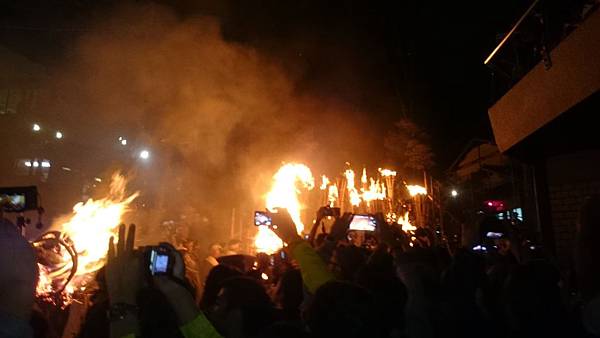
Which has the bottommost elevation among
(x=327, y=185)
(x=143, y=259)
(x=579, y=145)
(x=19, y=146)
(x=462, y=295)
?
(x=462, y=295)

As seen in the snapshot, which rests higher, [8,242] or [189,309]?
[8,242]

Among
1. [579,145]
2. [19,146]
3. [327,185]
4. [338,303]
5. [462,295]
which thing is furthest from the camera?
[19,146]

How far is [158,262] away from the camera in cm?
204

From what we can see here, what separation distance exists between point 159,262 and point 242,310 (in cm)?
52

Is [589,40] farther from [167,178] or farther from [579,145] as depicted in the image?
[167,178]

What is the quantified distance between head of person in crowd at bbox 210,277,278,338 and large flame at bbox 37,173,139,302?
2257 millimetres

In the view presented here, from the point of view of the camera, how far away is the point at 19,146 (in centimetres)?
2431

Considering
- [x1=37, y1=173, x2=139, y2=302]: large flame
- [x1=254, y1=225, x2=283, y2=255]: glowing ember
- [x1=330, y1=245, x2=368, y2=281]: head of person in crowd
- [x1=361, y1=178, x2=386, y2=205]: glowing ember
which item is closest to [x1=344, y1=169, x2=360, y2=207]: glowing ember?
[x1=361, y1=178, x2=386, y2=205]: glowing ember

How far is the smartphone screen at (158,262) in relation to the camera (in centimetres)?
203

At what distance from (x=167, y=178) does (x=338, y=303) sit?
80.4ft

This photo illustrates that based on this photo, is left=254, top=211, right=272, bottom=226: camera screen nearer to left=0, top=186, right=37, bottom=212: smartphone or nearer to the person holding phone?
left=0, top=186, right=37, bottom=212: smartphone

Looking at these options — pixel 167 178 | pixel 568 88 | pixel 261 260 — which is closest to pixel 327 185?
pixel 167 178

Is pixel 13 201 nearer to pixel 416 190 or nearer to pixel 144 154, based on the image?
pixel 416 190

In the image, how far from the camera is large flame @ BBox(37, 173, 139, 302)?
4.27 meters
